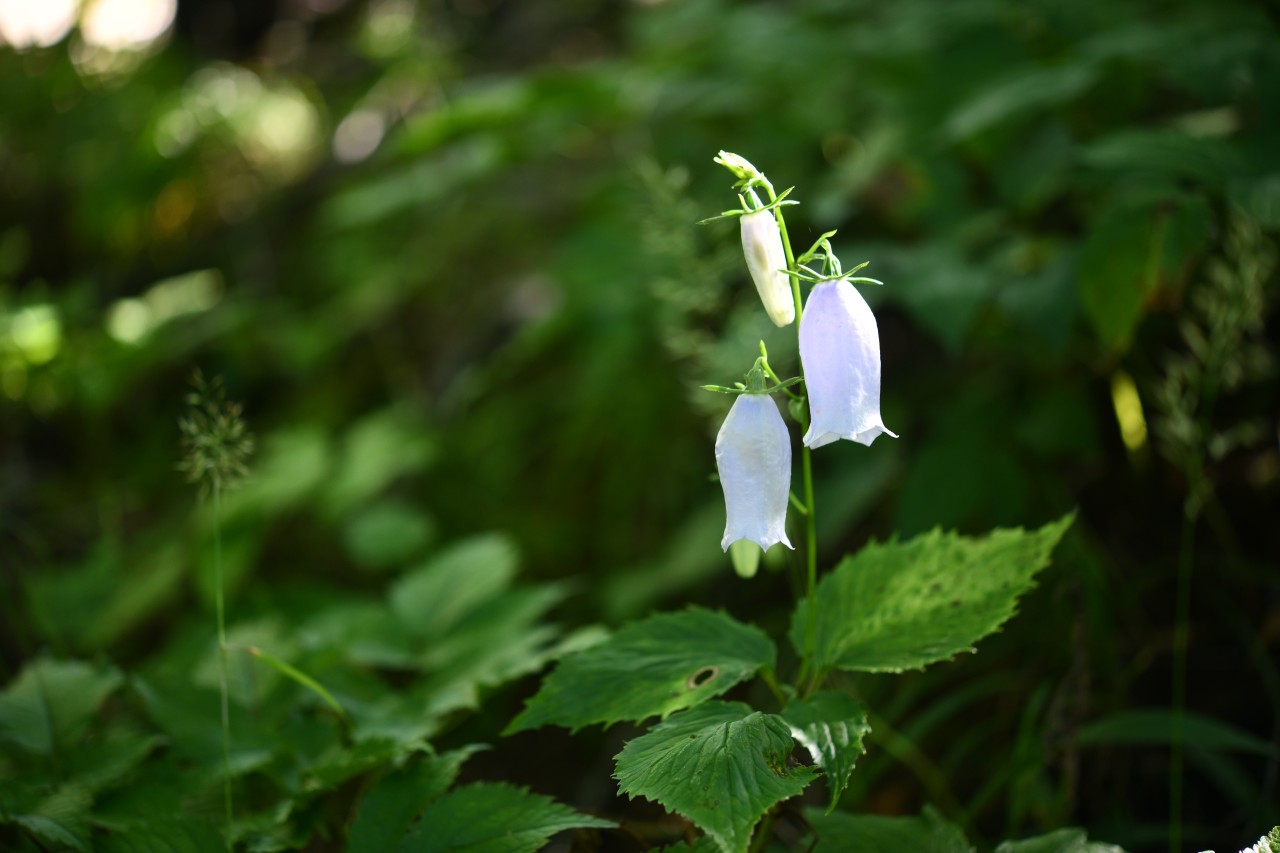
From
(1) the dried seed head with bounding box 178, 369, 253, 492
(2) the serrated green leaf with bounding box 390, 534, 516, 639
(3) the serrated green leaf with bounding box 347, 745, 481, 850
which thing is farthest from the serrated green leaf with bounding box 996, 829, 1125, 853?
(1) the dried seed head with bounding box 178, 369, 253, 492

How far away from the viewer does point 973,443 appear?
6.22 feet

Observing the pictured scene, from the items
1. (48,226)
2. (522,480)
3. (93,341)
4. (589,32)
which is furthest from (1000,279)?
(48,226)

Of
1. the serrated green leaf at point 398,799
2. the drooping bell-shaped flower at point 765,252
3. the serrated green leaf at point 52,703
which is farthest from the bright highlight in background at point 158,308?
the drooping bell-shaped flower at point 765,252

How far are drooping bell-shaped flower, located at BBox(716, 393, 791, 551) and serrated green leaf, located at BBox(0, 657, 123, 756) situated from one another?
3.46 ft

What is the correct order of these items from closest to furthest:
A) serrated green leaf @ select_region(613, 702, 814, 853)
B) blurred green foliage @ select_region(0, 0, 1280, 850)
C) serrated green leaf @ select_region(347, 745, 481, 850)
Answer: serrated green leaf @ select_region(613, 702, 814, 853) < serrated green leaf @ select_region(347, 745, 481, 850) < blurred green foliage @ select_region(0, 0, 1280, 850)

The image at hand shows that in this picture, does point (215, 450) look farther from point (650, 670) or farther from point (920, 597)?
point (920, 597)

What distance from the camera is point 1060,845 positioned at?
40.4 inches

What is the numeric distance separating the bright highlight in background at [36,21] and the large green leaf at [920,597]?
5245mm

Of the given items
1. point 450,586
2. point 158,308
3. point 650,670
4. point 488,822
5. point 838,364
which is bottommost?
point 488,822

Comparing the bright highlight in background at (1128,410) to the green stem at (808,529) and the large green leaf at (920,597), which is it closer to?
the large green leaf at (920,597)

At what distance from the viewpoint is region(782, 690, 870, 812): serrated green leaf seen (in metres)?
0.87

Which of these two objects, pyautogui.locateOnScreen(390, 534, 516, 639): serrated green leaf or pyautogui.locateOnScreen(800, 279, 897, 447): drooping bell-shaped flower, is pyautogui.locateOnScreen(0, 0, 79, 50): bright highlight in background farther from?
pyautogui.locateOnScreen(800, 279, 897, 447): drooping bell-shaped flower

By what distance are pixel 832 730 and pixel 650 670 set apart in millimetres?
211

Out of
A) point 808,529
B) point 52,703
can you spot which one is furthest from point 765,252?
point 52,703
